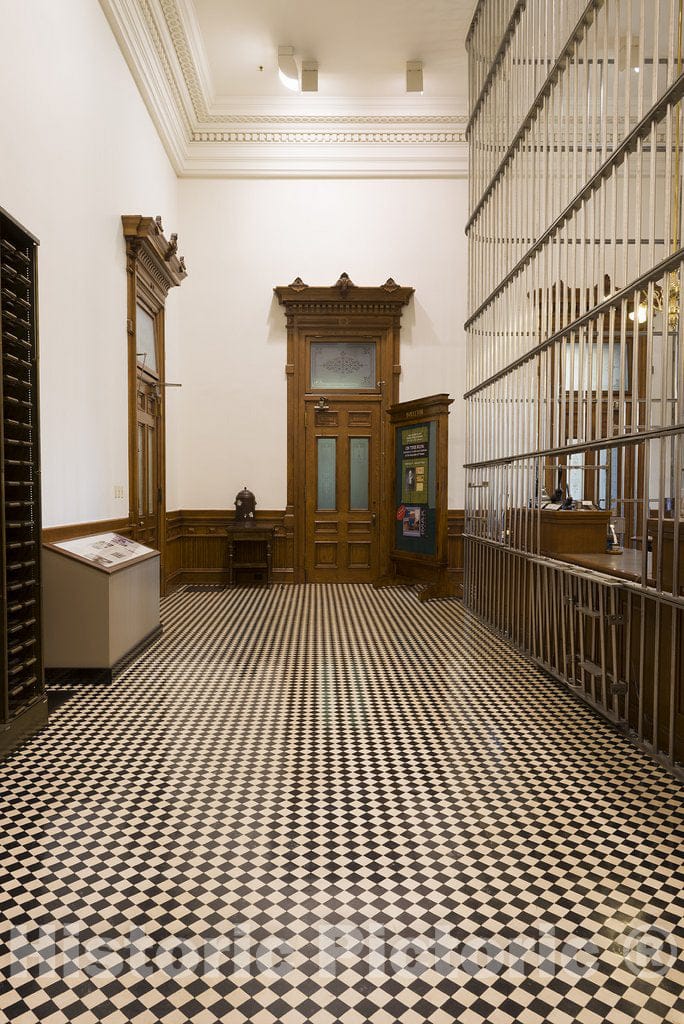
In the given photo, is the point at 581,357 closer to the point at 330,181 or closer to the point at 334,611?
the point at 334,611

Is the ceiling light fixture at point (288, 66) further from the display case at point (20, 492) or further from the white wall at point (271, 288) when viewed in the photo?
the display case at point (20, 492)

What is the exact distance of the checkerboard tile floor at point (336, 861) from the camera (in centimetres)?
187

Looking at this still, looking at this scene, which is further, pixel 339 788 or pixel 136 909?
pixel 339 788

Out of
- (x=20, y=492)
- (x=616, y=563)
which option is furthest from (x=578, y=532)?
(x=20, y=492)

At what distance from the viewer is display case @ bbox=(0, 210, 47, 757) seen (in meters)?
3.61

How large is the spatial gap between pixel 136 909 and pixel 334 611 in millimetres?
A: 5605

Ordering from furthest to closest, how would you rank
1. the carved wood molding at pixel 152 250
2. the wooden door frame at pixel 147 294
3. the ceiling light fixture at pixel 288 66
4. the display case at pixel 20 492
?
the ceiling light fixture at pixel 288 66 < the wooden door frame at pixel 147 294 < the carved wood molding at pixel 152 250 < the display case at pixel 20 492

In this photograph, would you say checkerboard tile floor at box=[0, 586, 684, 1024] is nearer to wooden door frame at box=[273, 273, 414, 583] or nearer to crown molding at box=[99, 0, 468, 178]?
wooden door frame at box=[273, 273, 414, 583]

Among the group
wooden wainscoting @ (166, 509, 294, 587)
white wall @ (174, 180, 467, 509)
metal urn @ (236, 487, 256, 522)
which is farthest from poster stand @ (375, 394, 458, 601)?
metal urn @ (236, 487, 256, 522)

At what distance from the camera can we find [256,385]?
10125 mm

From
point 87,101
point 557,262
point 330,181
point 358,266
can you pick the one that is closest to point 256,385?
point 358,266

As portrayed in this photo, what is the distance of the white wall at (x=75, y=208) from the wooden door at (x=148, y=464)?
506 mm

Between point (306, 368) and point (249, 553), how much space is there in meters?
2.75

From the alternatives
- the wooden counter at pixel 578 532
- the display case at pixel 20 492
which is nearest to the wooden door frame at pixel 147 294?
the display case at pixel 20 492
